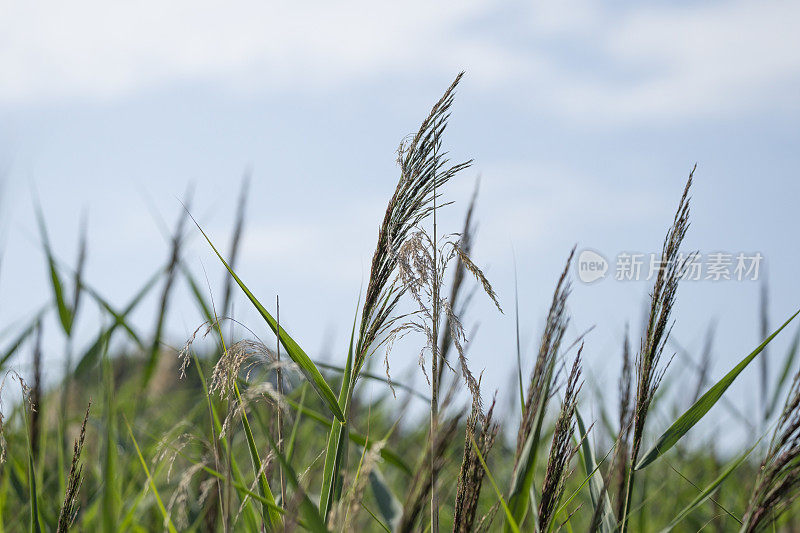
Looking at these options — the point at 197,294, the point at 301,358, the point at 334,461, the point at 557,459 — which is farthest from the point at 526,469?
the point at 197,294

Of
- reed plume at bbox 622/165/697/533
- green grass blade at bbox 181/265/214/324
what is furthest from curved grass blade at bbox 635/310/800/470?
green grass blade at bbox 181/265/214/324

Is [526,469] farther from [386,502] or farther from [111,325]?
[111,325]

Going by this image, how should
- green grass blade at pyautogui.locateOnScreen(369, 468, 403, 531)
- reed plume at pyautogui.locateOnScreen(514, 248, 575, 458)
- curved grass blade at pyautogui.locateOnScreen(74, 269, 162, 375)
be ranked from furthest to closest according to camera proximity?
Result: curved grass blade at pyautogui.locateOnScreen(74, 269, 162, 375), green grass blade at pyautogui.locateOnScreen(369, 468, 403, 531), reed plume at pyautogui.locateOnScreen(514, 248, 575, 458)

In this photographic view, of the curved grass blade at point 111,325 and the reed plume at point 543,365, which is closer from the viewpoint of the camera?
the reed plume at point 543,365

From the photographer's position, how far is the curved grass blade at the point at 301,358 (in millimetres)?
1212

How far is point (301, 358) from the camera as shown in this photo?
1269mm

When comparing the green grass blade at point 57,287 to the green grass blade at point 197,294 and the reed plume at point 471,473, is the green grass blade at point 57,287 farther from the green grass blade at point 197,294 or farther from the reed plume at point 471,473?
the reed plume at point 471,473

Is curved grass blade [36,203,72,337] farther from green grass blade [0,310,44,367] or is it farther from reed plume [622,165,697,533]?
reed plume [622,165,697,533]

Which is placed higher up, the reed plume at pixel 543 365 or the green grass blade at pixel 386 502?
the reed plume at pixel 543 365

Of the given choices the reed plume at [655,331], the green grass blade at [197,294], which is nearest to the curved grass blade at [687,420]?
the reed plume at [655,331]

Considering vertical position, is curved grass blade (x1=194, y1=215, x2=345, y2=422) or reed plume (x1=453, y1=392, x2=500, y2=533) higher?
curved grass blade (x1=194, y1=215, x2=345, y2=422)

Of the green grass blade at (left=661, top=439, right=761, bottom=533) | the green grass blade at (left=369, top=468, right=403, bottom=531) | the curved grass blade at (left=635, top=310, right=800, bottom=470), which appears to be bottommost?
the green grass blade at (left=369, top=468, right=403, bottom=531)

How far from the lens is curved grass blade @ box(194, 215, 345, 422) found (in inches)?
47.7

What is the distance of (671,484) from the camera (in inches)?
132
